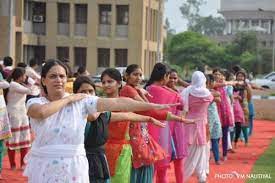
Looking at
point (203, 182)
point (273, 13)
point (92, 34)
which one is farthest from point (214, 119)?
point (273, 13)

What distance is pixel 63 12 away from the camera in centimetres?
5338

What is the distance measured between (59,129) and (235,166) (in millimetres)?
9145

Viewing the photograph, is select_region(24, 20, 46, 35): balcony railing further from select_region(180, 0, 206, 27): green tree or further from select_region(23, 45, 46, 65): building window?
select_region(180, 0, 206, 27): green tree

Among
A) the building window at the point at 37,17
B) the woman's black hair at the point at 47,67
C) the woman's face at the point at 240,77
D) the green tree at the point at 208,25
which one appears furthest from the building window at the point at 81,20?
the green tree at the point at 208,25

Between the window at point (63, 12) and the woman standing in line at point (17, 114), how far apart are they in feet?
131

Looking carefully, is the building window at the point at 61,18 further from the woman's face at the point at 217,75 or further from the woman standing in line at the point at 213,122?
the woman standing in line at the point at 213,122

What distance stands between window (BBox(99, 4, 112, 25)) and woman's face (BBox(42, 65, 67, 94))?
4653 centimetres

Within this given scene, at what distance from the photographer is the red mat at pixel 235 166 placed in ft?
42.3

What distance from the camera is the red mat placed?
12.9 metres

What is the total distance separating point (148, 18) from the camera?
55312 millimetres

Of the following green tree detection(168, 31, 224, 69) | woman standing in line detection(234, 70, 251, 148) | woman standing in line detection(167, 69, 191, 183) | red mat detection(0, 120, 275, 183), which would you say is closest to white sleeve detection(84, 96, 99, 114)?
woman standing in line detection(167, 69, 191, 183)

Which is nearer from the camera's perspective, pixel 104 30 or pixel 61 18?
pixel 104 30

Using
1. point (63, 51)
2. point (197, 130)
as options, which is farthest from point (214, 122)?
point (63, 51)

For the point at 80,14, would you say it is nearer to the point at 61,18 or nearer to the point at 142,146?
the point at 61,18
